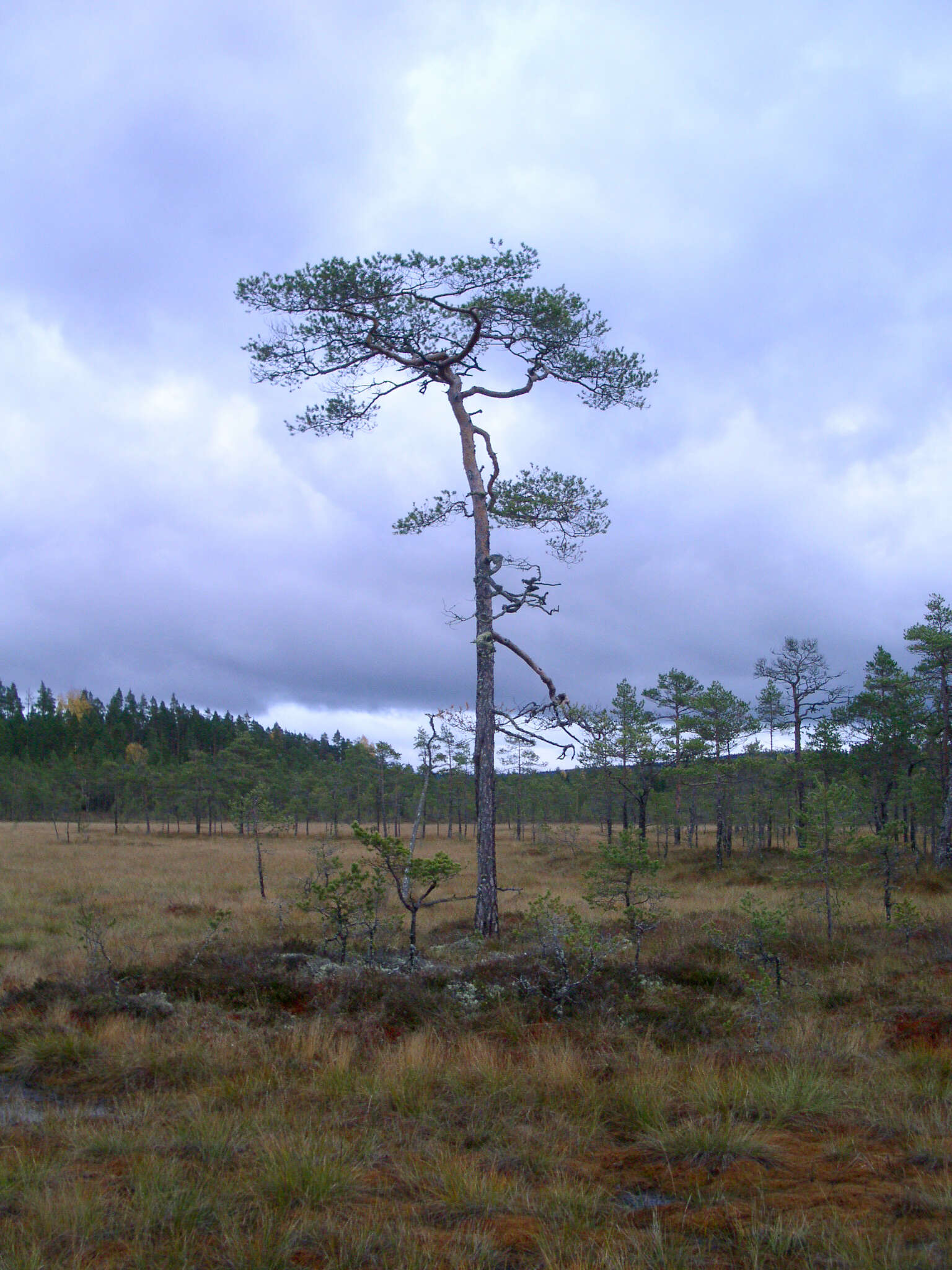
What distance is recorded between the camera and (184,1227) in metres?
3.53

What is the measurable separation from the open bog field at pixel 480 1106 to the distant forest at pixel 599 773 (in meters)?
4.49

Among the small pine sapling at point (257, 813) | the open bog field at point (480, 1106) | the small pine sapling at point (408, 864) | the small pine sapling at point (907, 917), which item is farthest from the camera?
the small pine sapling at point (257, 813)

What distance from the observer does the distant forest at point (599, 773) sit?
25219mm

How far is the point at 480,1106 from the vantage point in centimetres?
514

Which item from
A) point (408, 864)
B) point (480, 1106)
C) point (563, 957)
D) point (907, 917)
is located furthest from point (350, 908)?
point (907, 917)

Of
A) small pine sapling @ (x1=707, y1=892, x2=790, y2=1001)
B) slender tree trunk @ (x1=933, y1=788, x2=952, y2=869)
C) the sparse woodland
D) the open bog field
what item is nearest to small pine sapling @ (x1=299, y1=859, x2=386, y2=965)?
the sparse woodland

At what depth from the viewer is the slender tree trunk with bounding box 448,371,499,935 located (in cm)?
1277

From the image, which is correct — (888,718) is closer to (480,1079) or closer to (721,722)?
(721,722)

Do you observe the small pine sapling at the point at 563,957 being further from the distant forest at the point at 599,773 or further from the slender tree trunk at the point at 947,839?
the slender tree trunk at the point at 947,839

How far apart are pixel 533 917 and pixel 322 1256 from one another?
255 inches

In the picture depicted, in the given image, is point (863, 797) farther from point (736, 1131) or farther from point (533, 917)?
point (736, 1131)

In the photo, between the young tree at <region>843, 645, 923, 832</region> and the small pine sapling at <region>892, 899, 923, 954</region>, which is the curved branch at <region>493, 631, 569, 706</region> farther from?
the young tree at <region>843, 645, 923, 832</region>

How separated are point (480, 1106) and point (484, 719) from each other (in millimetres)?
→ 7956

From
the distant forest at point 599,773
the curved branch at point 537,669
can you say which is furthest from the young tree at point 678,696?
the curved branch at point 537,669
